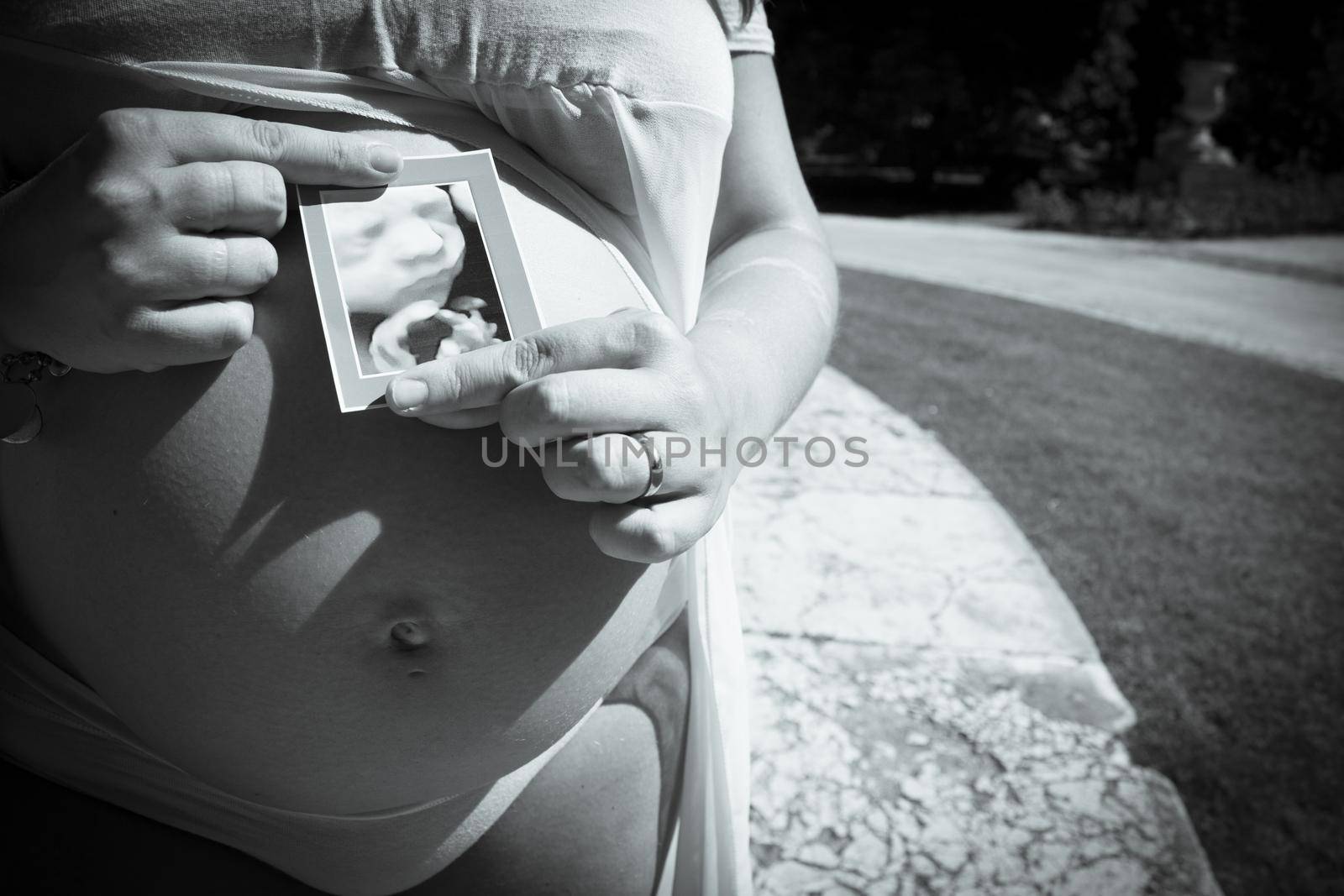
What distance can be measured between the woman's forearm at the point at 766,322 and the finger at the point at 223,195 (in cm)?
38

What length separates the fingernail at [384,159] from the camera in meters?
0.71

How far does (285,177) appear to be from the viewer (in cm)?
71

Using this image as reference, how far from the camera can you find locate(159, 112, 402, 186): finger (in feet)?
2.17

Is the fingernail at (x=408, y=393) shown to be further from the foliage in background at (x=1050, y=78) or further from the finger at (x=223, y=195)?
the foliage in background at (x=1050, y=78)

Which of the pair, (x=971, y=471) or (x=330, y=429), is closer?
(x=330, y=429)

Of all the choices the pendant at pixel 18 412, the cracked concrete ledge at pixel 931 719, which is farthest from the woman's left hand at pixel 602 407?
the cracked concrete ledge at pixel 931 719

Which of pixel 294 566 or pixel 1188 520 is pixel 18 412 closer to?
pixel 294 566

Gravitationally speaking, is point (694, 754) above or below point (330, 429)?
below

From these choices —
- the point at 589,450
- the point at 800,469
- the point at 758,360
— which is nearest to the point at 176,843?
the point at 589,450

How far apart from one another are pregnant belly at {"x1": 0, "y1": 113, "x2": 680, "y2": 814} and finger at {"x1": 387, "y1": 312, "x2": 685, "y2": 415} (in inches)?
2.7

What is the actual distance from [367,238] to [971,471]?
11.6ft

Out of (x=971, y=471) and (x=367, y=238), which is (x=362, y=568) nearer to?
(x=367, y=238)

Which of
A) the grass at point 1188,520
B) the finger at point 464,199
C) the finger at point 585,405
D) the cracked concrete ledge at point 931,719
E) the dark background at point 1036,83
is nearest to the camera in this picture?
the finger at point 585,405

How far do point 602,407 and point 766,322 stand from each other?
1.05 feet
